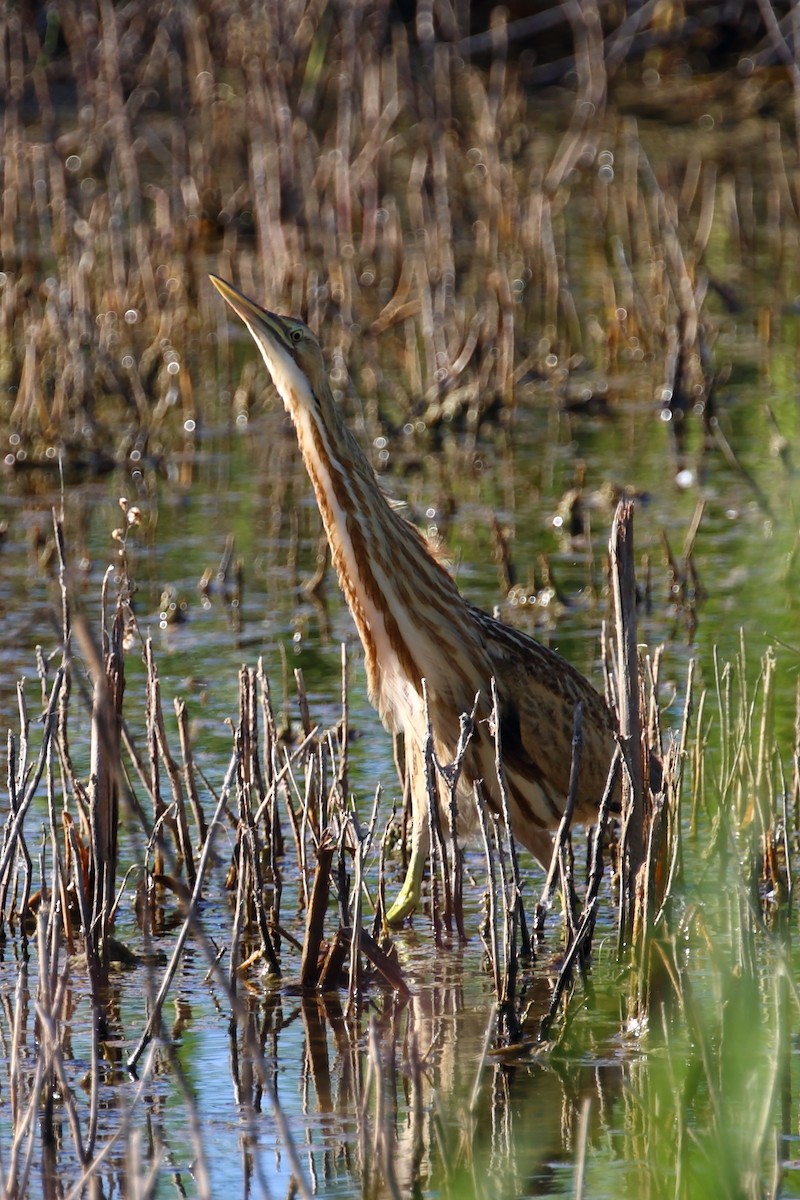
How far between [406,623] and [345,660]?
0.40 m

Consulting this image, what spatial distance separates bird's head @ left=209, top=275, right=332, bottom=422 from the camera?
4.25 metres

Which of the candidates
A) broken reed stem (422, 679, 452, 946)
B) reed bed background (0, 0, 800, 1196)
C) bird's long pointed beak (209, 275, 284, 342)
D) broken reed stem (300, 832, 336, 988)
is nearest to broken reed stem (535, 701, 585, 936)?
reed bed background (0, 0, 800, 1196)

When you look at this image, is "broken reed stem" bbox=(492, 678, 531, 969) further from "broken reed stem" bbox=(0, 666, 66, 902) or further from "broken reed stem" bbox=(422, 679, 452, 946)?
"broken reed stem" bbox=(0, 666, 66, 902)

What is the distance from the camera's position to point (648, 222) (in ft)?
35.0

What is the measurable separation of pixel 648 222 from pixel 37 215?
305 centimetres

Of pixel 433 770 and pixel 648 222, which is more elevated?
pixel 648 222

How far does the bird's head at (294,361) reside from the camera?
4.25 meters

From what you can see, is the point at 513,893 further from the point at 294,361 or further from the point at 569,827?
the point at 294,361

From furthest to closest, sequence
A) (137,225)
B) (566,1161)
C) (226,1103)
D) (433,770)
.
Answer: (137,225)
(433,770)
(226,1103)
(566,1161)

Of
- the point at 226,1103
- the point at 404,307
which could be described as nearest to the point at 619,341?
the point at 404,307

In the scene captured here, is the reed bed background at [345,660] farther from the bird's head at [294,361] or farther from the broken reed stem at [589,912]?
the bird's head at [294,361]

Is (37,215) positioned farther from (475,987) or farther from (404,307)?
(475,987)

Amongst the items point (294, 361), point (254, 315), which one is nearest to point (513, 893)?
point (294, 361)

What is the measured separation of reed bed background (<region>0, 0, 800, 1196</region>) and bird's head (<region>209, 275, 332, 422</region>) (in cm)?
42
